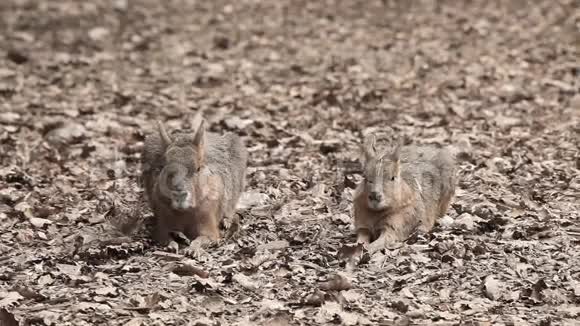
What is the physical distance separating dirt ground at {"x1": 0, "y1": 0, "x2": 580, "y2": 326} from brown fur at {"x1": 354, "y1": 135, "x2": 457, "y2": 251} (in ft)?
0.47

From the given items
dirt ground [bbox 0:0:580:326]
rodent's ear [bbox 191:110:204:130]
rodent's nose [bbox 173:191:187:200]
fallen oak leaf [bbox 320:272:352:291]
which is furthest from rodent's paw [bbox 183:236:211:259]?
rodent's ear [bbox 191:110:204:130]

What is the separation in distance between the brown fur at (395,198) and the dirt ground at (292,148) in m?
0.14

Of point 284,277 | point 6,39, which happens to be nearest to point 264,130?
point 284,277

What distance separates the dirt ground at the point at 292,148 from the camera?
5.93 meters

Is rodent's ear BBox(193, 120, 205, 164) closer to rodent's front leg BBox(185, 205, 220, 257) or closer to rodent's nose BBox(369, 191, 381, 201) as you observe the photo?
rodent's front leg BBox(185, 205, 220, 257)

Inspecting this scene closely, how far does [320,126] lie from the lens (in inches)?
405

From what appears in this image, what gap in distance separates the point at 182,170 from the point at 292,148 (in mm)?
3228

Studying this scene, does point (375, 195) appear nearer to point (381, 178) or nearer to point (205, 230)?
point (381, 178)

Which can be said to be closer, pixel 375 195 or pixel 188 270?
pixel 188 270

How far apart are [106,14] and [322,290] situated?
1127cm

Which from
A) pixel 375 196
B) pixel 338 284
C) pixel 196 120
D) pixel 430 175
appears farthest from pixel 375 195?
pixel 196 120

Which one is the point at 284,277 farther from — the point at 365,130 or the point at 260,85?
the point at 260,85

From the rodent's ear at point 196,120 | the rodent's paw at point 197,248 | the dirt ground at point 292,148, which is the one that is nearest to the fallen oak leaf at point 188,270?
the dirt ground at point 292,148

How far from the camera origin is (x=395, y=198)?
663 centimetres
